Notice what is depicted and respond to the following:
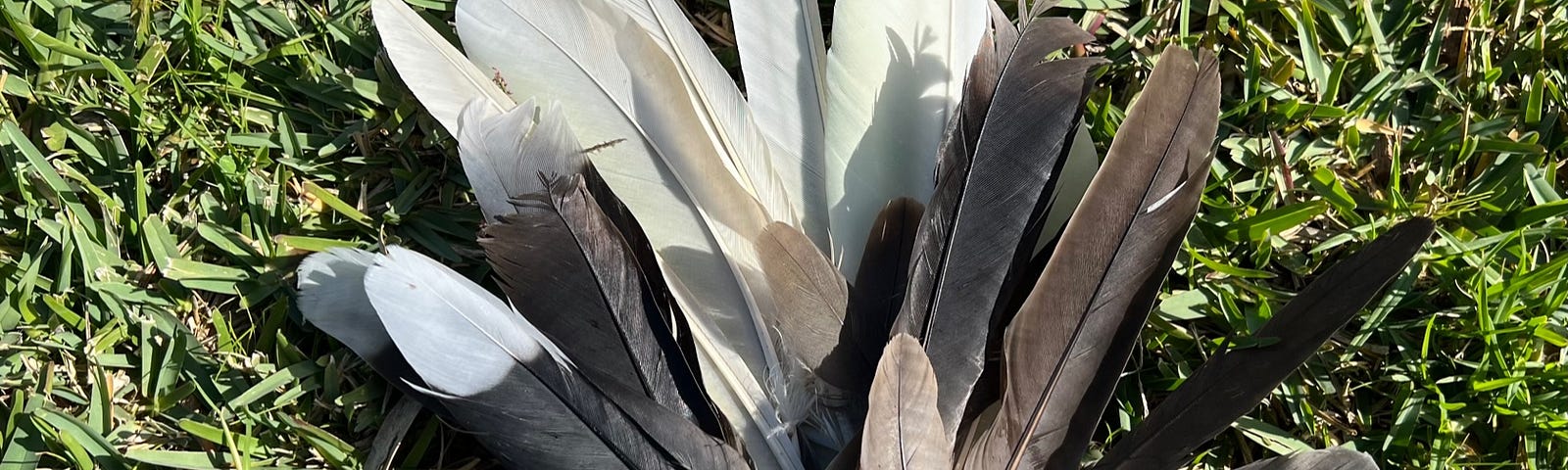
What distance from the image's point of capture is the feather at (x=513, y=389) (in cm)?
128

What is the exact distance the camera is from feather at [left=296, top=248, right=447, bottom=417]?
1.41 m

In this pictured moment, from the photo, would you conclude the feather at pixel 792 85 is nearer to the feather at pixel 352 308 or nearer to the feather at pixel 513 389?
the feather at pixel 513 389

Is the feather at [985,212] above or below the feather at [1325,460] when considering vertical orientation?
above

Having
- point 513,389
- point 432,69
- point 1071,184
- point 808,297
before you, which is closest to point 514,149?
point 432,69

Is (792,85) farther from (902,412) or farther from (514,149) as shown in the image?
(902,412)

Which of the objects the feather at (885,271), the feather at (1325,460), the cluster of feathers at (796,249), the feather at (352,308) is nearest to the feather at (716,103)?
the cluster of feathers at (796,249)

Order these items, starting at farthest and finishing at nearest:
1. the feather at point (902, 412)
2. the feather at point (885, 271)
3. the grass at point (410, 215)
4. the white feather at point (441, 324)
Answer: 1. the grass at point (410, 215)
2. the feather at point (885, 271)
3. the white feather at point (441, 324)
4. the feather at point (902, 412)

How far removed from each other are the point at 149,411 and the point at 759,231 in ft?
2.90

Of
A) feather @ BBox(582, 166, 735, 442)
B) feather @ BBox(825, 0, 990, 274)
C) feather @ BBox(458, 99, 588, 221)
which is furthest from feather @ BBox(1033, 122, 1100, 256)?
feather @ BBox(458, 99, 588, 221)

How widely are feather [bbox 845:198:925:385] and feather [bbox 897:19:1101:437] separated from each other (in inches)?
2.2

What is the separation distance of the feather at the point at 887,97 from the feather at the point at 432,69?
417 millimetres

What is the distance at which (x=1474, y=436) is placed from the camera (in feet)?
5.26

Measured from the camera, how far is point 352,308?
142 centimetres

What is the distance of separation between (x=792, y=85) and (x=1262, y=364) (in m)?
0.65
